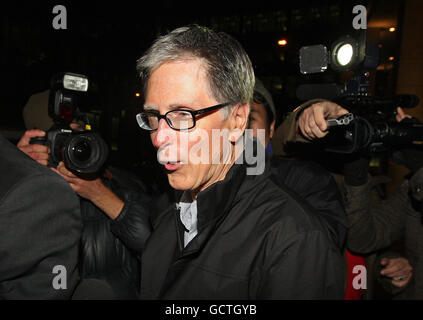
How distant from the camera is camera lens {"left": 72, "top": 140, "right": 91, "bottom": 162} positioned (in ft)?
5.93

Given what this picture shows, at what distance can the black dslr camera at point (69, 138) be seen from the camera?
1.80 meters

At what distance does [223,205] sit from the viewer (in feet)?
3.93

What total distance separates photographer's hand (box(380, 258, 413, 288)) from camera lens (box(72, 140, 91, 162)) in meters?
2.01

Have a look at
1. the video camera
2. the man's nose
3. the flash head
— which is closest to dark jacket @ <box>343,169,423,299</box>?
the video camera

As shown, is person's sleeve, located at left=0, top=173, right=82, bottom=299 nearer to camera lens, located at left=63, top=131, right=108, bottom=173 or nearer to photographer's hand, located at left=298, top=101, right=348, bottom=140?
camera lens, located at left=63, top=131, right=108, bottom=173

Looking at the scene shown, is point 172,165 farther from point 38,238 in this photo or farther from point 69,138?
point 69,138

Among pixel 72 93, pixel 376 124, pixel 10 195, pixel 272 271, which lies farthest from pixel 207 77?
pixel 72 93

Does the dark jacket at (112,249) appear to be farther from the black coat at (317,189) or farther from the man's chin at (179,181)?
the black coat at (317,189)

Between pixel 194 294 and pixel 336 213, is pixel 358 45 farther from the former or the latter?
pixel 194 294

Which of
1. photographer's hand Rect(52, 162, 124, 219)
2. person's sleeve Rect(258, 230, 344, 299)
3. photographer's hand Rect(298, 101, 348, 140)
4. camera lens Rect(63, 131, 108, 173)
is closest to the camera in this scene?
person's sleeve Rect(258, 230, 344, 299)

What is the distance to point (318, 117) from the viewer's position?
141cm

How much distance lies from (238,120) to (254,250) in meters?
0.51

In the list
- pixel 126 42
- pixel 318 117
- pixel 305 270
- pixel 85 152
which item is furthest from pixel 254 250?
pixel 126 42

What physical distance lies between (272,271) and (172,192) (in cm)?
79
